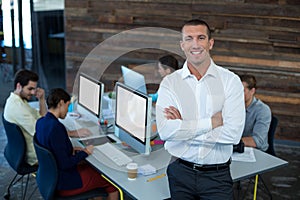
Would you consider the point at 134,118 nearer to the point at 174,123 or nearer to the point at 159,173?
the point at 159,173

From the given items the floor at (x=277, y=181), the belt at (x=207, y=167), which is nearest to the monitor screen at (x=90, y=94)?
the floor at (x=277, y=181)

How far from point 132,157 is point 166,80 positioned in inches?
30.9

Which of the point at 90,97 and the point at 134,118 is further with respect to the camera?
the point at 90,97

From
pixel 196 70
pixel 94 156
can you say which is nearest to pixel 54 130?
pixel 94 156

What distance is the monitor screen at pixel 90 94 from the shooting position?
412cm

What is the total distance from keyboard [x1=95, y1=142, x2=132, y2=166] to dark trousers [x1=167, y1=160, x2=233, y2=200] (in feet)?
1.84

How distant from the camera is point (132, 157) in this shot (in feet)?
11.8

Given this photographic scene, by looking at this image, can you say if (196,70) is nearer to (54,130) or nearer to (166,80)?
(166,80)

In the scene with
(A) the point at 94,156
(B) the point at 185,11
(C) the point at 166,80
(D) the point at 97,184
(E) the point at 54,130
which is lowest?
(D) the point at 97,184

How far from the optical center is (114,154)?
11.8ft

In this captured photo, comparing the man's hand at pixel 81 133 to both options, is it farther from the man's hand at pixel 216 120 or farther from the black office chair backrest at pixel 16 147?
the man's hand at pixel 216 120

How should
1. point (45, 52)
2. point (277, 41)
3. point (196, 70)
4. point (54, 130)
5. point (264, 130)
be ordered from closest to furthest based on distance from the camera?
point (196, 70)
point (54, 130)
point (264, 130)
point (277, 41)
point (45, 52)

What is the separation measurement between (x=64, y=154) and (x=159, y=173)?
73 cm

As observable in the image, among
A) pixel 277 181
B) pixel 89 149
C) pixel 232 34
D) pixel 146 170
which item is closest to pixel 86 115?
pixel 89 149
